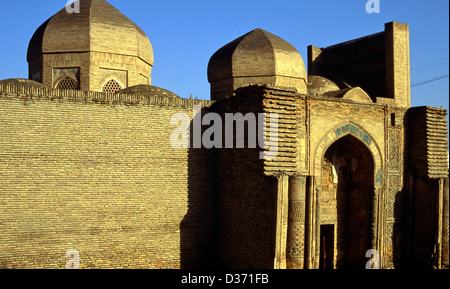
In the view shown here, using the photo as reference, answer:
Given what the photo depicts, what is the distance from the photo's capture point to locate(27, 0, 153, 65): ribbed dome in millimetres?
14703

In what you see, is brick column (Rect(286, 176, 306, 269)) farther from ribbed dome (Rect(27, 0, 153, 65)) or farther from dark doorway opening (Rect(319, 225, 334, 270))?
ribbed dome (Rect(27, 0, 153, 65))

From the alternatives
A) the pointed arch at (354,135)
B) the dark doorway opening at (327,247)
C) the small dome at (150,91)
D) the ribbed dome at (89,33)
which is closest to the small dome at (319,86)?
the pointed arch at (354,135)

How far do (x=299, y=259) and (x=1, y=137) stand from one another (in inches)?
245

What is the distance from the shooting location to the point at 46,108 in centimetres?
1055

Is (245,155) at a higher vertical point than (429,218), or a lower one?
higher

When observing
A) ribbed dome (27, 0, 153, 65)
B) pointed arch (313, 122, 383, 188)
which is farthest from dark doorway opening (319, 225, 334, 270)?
ribbed dome (27, 0, 153, 65)

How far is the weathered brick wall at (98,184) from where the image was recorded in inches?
403

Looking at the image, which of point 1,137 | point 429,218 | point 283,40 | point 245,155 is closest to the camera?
point 1,137

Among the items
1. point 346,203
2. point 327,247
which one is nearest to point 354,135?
point 346,203

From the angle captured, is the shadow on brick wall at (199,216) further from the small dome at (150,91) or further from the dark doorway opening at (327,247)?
the dark doorway opening at (327,247)

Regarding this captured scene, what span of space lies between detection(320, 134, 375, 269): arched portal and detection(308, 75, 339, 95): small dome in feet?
9.65

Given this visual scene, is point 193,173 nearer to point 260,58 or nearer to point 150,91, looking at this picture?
point 150,91
